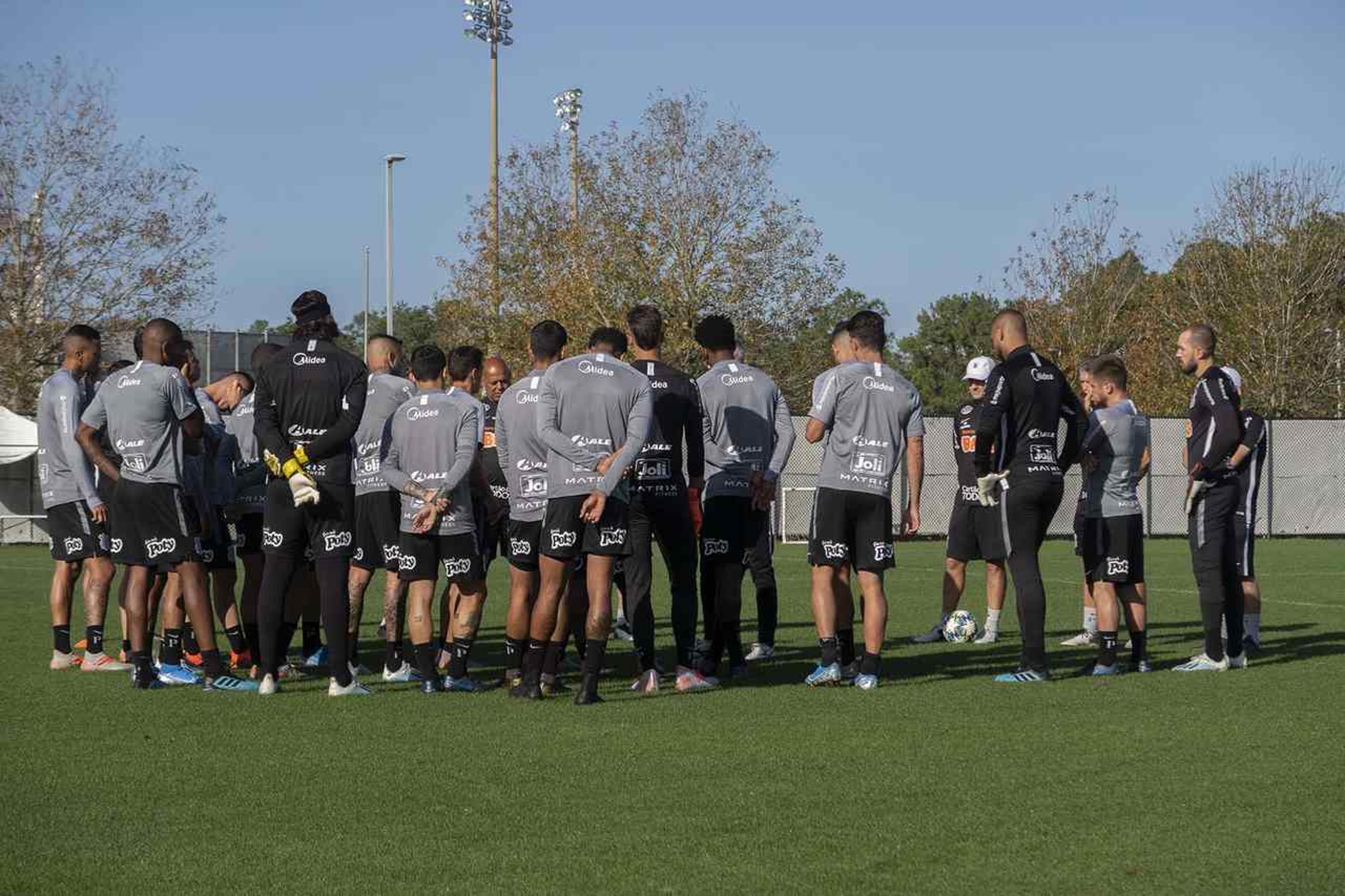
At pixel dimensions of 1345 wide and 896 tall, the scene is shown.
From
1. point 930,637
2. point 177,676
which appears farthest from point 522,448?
point 930,637

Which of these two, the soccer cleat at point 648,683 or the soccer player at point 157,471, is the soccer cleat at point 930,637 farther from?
the soccer player at point 157,471

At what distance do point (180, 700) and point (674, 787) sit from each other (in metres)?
3.77

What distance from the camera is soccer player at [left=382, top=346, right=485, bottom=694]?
9414 millimetres

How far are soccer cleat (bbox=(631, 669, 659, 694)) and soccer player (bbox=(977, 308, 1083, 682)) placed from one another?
213 centimetres

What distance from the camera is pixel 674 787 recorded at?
21.2 ft

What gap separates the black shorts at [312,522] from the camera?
29.6ft

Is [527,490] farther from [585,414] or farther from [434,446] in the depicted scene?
[585,414]

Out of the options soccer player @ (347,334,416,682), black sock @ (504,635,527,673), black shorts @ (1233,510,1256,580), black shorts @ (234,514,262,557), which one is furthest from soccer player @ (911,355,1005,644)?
black shorts @ (234,514,262,557)

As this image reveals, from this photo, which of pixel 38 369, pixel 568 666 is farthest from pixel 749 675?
pixel 38 369

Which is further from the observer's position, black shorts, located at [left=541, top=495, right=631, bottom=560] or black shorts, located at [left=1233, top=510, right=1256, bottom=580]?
black shorts, located at [left=1233, top=510, right=1256, bottom=580]

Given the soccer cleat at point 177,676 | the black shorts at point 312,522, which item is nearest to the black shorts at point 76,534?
the soccer cleat at point 177,676

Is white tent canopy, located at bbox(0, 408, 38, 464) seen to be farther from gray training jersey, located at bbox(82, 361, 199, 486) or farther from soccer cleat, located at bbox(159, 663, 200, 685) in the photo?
gray training jersey, located at bbox(82, 361, 199, 486)

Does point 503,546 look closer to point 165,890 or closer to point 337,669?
point 337,669

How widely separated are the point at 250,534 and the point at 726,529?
3.27 m
